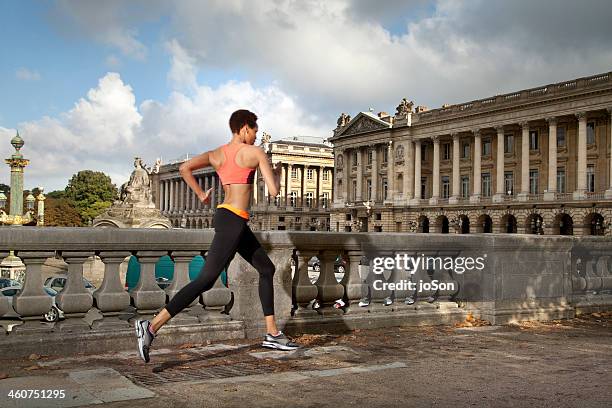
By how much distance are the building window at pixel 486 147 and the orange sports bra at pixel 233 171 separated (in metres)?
79.4

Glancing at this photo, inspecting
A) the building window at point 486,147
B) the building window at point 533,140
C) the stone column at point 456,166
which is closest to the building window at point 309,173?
the stone column at point 456,166

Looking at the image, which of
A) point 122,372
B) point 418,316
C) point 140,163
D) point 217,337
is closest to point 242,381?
Answer: point 122,372

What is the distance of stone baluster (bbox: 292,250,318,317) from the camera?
800 cm

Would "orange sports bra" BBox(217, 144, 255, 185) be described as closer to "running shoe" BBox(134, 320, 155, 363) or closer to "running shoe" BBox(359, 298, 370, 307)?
"running shoe" BBox(134, 320, 155, 363)

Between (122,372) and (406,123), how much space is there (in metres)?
87.5

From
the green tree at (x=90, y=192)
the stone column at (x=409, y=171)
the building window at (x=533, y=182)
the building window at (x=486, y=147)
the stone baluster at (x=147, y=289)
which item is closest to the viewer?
the stone baluster at (x=147, y=289)

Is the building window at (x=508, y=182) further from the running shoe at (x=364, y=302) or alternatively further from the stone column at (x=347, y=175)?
the running shoe at (x=364, y=302)

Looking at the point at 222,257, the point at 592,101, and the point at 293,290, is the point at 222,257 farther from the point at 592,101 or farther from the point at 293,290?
the point at 592,101

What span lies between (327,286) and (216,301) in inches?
58.0

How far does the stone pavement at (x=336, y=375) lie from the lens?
4859 millimetres

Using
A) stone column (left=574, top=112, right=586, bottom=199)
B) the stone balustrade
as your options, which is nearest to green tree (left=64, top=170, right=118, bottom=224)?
stone column (left=574, top=112, right=586, bottom=199)

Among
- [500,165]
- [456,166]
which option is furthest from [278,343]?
Answer: [456,166]

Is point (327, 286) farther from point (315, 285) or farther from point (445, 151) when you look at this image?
point (445, 151)

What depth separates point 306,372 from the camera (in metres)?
5.72
